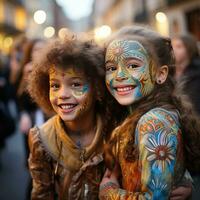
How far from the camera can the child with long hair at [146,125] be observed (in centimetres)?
165

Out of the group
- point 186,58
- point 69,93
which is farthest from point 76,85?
point 186,58

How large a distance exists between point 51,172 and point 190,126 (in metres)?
0.82

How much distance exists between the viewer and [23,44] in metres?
5.04

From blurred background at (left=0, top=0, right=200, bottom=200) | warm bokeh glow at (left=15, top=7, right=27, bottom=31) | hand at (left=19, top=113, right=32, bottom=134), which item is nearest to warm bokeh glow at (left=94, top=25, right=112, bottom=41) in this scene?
blurred background at (left=0, top=0, right=200, bottom=200)

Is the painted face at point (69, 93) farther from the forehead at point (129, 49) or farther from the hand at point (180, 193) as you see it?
the hand at point (180, 193)

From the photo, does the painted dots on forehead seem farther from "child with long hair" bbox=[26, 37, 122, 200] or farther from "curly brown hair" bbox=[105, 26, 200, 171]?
"child with long hair" bbox=[26, 37, 122, 200]

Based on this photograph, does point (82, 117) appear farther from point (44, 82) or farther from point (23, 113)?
point (23, 113)

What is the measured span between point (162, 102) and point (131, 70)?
21 cm

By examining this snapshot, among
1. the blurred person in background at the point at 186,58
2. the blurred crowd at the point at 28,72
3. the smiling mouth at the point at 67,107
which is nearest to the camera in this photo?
the smiling mouth at the point at 67,107

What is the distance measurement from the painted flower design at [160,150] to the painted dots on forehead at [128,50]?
392mm

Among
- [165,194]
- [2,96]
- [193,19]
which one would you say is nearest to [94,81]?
[165,194]

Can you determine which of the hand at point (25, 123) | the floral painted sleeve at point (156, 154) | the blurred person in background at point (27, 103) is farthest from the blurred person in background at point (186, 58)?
the floral painted sleeve at point (156, 154)

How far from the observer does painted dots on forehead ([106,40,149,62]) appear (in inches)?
71.6

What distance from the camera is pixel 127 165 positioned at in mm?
1784
